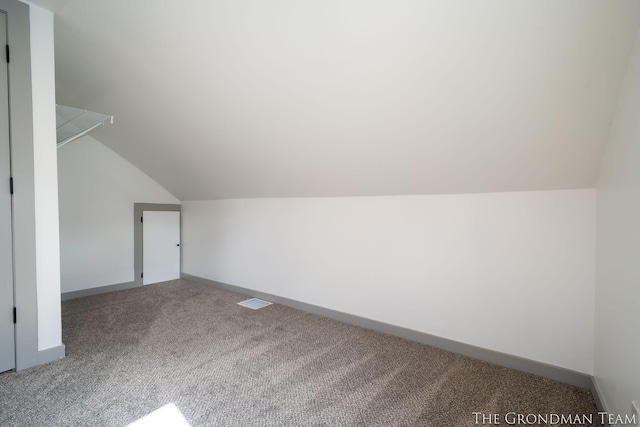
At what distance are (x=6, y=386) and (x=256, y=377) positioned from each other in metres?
1.83

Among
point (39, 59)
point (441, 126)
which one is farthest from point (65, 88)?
point (441, 126)

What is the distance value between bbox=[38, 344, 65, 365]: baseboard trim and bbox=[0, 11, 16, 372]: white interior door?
201mm

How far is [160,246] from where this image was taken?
565 cm

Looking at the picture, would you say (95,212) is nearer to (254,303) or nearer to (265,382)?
(254,303)

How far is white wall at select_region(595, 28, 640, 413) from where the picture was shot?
1.46m

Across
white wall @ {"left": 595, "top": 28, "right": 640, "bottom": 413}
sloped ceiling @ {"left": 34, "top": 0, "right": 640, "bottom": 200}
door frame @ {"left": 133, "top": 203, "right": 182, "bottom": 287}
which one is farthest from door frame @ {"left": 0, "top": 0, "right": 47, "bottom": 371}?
white wall @ {"left": 595, "top": 28, "right": 640, "bottom": 413}

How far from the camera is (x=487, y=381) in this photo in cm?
236

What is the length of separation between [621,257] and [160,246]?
624 cm

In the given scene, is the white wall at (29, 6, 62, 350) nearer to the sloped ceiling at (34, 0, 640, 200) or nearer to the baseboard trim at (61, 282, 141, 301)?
the sloped ceiling at (34, 0, 640, 200)

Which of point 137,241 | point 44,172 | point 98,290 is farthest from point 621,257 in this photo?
point 98,290

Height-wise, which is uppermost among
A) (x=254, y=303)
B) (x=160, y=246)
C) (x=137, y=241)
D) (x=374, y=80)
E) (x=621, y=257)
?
(x=374, y=80)

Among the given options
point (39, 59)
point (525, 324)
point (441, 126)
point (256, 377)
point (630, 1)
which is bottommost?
point (256, 377)

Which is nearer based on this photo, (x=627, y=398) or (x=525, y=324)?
(x=627, y=398)

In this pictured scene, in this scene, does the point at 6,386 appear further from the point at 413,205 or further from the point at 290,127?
the point at 413,205
